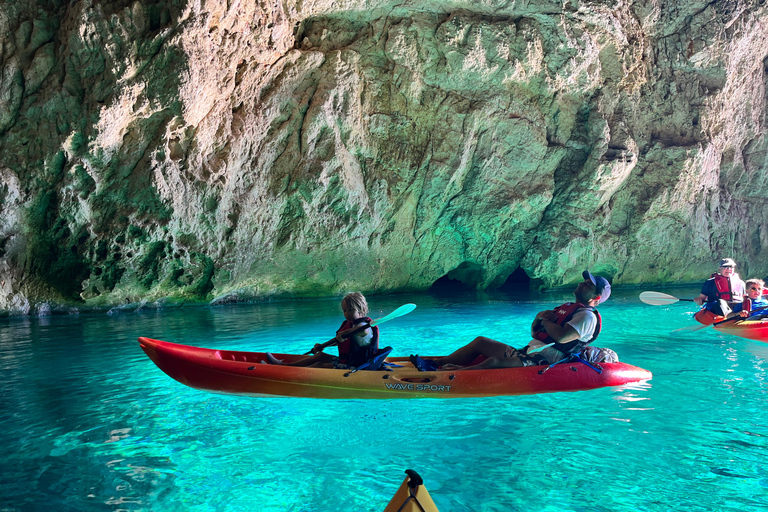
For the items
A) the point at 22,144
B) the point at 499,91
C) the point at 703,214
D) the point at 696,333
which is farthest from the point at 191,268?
the point at 703,214

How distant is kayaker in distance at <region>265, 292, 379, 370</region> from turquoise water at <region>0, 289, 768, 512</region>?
42 cm

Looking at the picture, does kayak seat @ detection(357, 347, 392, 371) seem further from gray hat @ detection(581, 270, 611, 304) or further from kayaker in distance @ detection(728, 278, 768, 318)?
kayaker in distance @ detection(728, 278, 768, 318)

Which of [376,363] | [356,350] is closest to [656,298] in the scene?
[376,363]

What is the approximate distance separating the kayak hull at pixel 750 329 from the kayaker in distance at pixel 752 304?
13 cm

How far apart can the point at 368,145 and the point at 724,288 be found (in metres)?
9.18

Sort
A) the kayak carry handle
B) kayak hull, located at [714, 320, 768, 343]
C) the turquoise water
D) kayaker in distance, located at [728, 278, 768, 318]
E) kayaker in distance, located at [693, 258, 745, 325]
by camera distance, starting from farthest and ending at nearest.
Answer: kayaker in distance, located at [693, 258, 745, 325] < kayaker in distance, located at [728, 278, 768, 318] < kayak hull, located at [714, 320, 768, 343] < the turquoise water < the kayak carry handle

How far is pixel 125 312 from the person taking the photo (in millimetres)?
12469

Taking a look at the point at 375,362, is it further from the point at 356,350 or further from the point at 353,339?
the point at 353,339

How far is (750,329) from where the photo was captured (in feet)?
25.5

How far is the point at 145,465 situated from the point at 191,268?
32.2 feet

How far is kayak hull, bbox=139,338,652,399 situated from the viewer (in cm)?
500

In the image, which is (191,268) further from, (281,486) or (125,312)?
(281,486)

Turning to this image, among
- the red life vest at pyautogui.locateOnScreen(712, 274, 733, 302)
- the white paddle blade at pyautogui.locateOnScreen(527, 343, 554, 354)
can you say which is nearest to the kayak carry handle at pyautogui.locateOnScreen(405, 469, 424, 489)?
the white paddle blade at pyautogui.locateOnScreen(527, 343, 554, 354)

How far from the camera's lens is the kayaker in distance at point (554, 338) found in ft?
16.9
